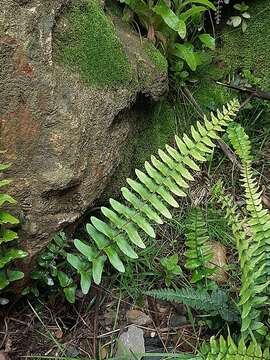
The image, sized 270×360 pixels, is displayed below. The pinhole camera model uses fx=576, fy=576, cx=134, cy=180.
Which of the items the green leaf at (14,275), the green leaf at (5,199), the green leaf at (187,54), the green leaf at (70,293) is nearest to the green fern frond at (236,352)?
the green leaf at (70,293)

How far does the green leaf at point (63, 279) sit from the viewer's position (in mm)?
2748

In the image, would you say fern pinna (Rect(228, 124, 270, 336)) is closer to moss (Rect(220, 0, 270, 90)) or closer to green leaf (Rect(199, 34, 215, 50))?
green leaf (Rect(199, 34, 215, 50))

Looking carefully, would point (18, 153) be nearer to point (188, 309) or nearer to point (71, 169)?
point (71, 169)

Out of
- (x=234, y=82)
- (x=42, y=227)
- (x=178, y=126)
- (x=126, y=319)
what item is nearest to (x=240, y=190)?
(x=178, y=126)

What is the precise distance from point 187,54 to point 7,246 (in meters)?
1.75

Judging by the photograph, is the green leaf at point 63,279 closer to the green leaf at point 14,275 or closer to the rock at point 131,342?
the green leaf at point 14,275

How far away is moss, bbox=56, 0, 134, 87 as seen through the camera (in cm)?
294

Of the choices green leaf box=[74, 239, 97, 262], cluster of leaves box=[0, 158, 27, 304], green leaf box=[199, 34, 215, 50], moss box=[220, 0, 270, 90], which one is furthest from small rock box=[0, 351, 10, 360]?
moss box=[220, 0, 270, 90]

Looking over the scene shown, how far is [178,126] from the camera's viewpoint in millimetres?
3750

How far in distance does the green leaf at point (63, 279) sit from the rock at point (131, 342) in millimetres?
369

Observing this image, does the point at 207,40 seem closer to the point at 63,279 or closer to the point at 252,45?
the point at 252,45

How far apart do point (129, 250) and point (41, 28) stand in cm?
115

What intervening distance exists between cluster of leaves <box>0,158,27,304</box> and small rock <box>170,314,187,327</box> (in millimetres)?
816

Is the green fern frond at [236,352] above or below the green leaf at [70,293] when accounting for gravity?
below
